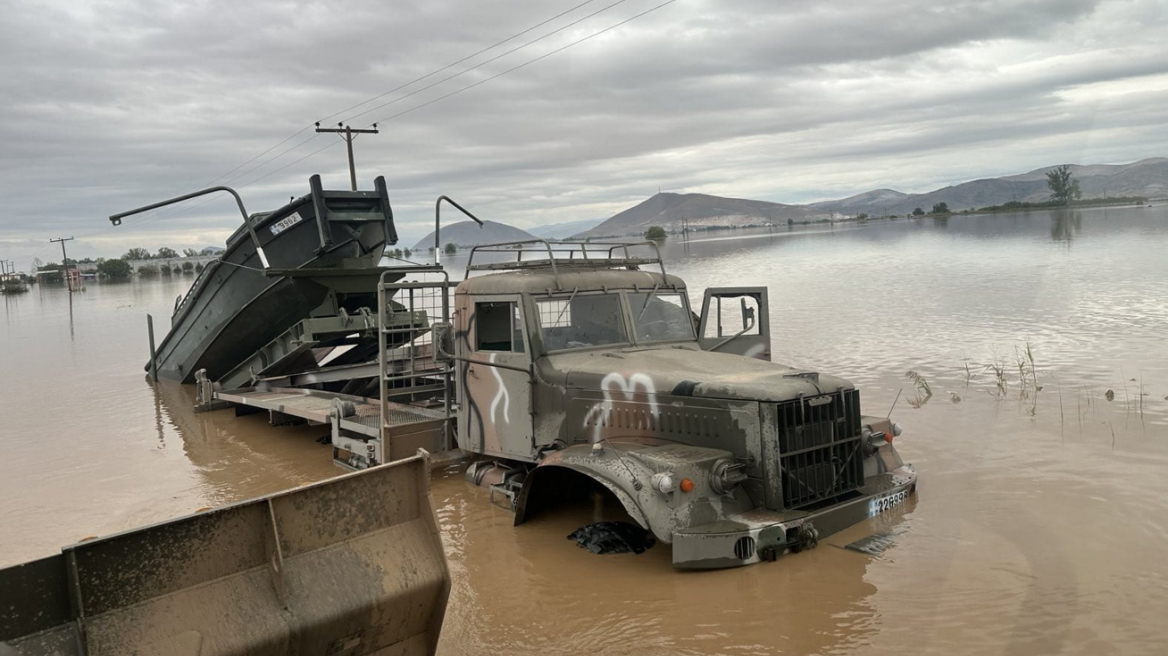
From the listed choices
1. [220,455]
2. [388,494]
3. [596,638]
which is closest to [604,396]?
[596,638]

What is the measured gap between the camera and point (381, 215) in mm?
12977

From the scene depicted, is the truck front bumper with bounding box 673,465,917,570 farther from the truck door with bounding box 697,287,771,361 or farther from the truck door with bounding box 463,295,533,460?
the truck door with bounding box 697,287,771,361

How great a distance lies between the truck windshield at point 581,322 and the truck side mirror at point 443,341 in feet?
3.00

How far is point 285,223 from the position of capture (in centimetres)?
1267

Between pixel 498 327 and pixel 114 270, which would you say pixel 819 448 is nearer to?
pixel 498 327

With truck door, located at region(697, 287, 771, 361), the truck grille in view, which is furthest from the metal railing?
the truck grille

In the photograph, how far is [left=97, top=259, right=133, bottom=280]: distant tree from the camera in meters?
98.6

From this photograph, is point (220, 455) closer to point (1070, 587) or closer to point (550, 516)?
point (550, 516)

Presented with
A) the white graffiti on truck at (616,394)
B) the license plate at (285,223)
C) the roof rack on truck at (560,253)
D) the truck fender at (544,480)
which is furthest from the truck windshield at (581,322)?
the license plate at (285,223)

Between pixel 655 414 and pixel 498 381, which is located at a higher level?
pixel 498 381

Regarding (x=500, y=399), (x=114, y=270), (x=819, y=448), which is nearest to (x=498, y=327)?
(x=500, y=399)

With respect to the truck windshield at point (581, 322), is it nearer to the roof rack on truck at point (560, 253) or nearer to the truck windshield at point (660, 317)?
the truck windshield at point (660, 317)

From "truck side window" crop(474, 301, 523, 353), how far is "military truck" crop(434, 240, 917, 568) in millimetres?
15

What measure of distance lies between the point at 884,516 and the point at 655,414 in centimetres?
195
